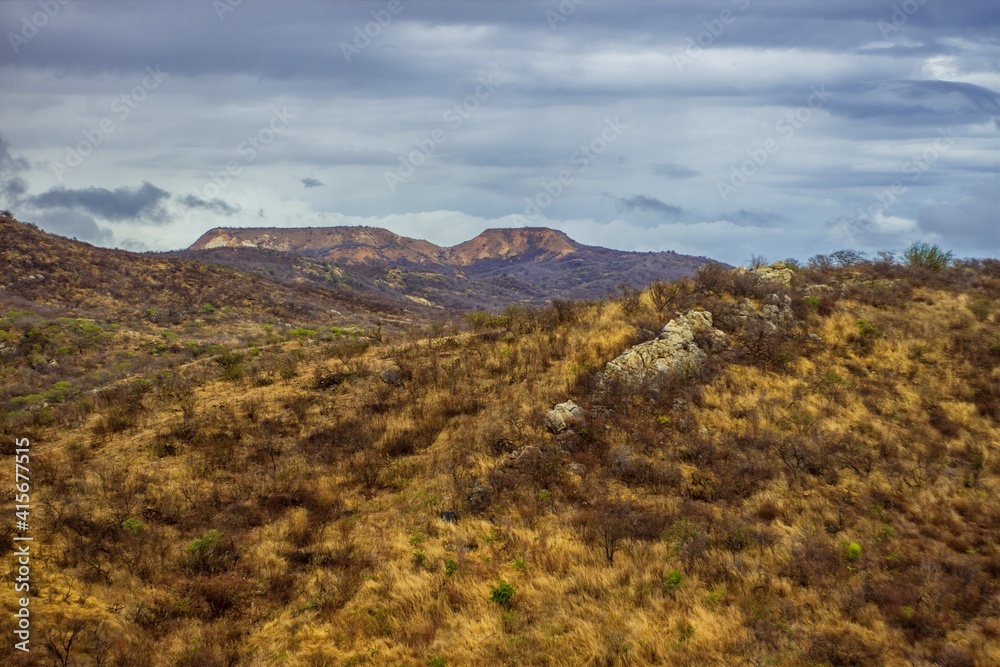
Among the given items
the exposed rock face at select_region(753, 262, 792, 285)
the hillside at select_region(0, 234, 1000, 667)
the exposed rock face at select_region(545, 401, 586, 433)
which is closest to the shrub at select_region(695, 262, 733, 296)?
the hillside at select_region(0, 234, 1000, 667)

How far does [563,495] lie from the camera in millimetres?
11492

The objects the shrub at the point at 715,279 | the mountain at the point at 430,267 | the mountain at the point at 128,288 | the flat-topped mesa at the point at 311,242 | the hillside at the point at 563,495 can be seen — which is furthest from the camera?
the flat-topped mesa at the point at 311,242

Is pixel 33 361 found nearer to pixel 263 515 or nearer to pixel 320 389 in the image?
pixel 320 389

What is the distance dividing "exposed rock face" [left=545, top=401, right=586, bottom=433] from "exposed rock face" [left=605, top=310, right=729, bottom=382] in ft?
6.33

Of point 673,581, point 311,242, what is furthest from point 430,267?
point 673,581

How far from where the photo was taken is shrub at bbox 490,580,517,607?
27.9 ft

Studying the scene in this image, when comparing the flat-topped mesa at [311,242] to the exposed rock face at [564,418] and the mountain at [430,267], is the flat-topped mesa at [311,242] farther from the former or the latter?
the exposed rock face at [564,418]

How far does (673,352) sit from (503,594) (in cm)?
953

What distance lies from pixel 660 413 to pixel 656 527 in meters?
4.53

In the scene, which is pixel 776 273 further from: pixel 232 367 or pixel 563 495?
pixel 232 367

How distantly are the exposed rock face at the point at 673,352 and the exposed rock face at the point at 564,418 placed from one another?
193 cm

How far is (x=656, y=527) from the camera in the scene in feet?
32.8

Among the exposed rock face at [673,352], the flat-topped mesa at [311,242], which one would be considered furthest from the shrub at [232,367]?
the flat-topped mesa at [311,242]

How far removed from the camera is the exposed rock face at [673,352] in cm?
1520
